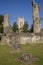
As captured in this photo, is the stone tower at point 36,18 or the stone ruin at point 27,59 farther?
the stone tower at point 36,18

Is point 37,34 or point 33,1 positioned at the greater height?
point 33,1

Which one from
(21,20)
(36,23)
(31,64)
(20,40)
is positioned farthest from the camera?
(21,20)

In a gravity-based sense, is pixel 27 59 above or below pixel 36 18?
below

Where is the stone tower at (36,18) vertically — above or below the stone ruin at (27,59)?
above

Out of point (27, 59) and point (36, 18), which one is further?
point (36, 18)

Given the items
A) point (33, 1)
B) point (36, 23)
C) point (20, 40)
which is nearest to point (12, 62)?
point (20, 40)

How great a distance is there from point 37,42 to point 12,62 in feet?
54.5

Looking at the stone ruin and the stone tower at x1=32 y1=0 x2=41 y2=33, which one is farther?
the stone tower at x1=32 y1=0 x2=41 y2=33

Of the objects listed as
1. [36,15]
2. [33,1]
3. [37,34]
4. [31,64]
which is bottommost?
[31,64]

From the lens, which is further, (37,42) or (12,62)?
(37,42)

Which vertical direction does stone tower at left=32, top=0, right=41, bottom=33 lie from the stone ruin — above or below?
Result: above

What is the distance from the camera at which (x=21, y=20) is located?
344 feet

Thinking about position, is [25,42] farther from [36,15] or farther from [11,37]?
[36,15]

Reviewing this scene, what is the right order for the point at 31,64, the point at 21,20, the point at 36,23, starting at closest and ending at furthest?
the point at 31,64 → the point at 36,23 → the point at 21,20
